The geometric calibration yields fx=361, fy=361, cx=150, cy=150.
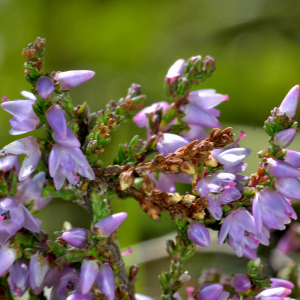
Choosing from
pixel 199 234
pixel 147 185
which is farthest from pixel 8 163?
pixel 199 234

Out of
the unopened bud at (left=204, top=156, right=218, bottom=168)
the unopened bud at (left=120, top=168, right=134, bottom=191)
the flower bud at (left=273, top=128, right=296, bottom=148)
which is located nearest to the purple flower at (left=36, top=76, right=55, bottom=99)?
the unopened bud at (left=120, top=168, right=134, bottom=191)

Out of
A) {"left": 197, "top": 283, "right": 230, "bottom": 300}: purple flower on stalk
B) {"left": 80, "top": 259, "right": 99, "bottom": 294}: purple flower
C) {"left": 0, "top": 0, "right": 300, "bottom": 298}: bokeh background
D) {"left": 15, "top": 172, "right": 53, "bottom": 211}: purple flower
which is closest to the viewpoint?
{"left": 80, "top": 259, "right": 99, "bottom": 294}: purple flower

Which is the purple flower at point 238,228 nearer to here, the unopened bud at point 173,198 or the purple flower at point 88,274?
the unopened bud at point 173,198

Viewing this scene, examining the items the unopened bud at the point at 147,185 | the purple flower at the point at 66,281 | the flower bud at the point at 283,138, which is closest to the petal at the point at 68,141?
the unopened bud at the point at 147,185

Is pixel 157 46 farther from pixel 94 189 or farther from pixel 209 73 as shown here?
pixel 94 189

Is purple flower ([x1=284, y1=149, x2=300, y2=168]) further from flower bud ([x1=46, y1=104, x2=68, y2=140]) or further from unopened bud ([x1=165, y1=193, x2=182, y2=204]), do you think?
flower bud ([x1=46, y1=104, x2=68, y2=140])
